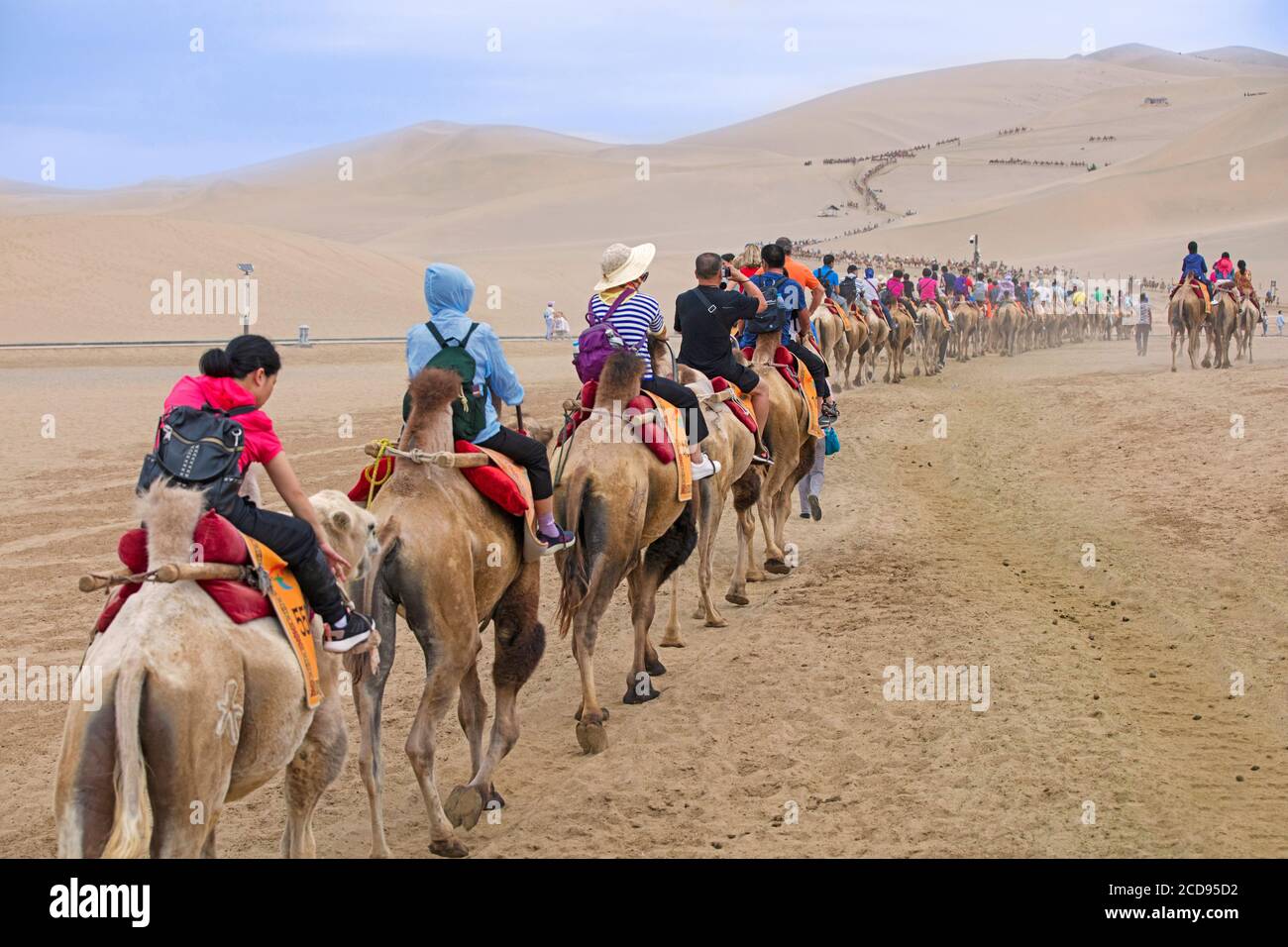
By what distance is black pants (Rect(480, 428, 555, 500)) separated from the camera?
750cm

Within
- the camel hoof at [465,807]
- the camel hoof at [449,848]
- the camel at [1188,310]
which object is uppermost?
the camel at [1188,310]

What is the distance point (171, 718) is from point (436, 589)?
7.22 feet

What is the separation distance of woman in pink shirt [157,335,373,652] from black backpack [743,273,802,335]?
7646 mm

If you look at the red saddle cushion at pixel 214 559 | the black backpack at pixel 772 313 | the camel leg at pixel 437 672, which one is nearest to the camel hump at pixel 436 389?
the camel leg at pixel 437 672

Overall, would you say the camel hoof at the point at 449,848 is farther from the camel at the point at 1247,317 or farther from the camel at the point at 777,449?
the camel at the point at 1247,317

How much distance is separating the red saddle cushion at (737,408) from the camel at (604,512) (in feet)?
7.34

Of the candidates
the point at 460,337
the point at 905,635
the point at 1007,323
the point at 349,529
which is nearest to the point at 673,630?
the point at 905,635

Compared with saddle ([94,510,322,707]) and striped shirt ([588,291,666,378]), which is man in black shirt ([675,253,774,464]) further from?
saddle ([94,510,322,707])

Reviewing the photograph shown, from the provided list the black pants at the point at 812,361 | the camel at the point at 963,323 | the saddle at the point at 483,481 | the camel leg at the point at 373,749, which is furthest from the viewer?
the camel at the point at 963,323

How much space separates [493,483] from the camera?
23.8 ft

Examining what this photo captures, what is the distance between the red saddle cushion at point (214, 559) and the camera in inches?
202

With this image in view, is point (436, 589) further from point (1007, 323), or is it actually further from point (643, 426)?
point (1007, 323)
